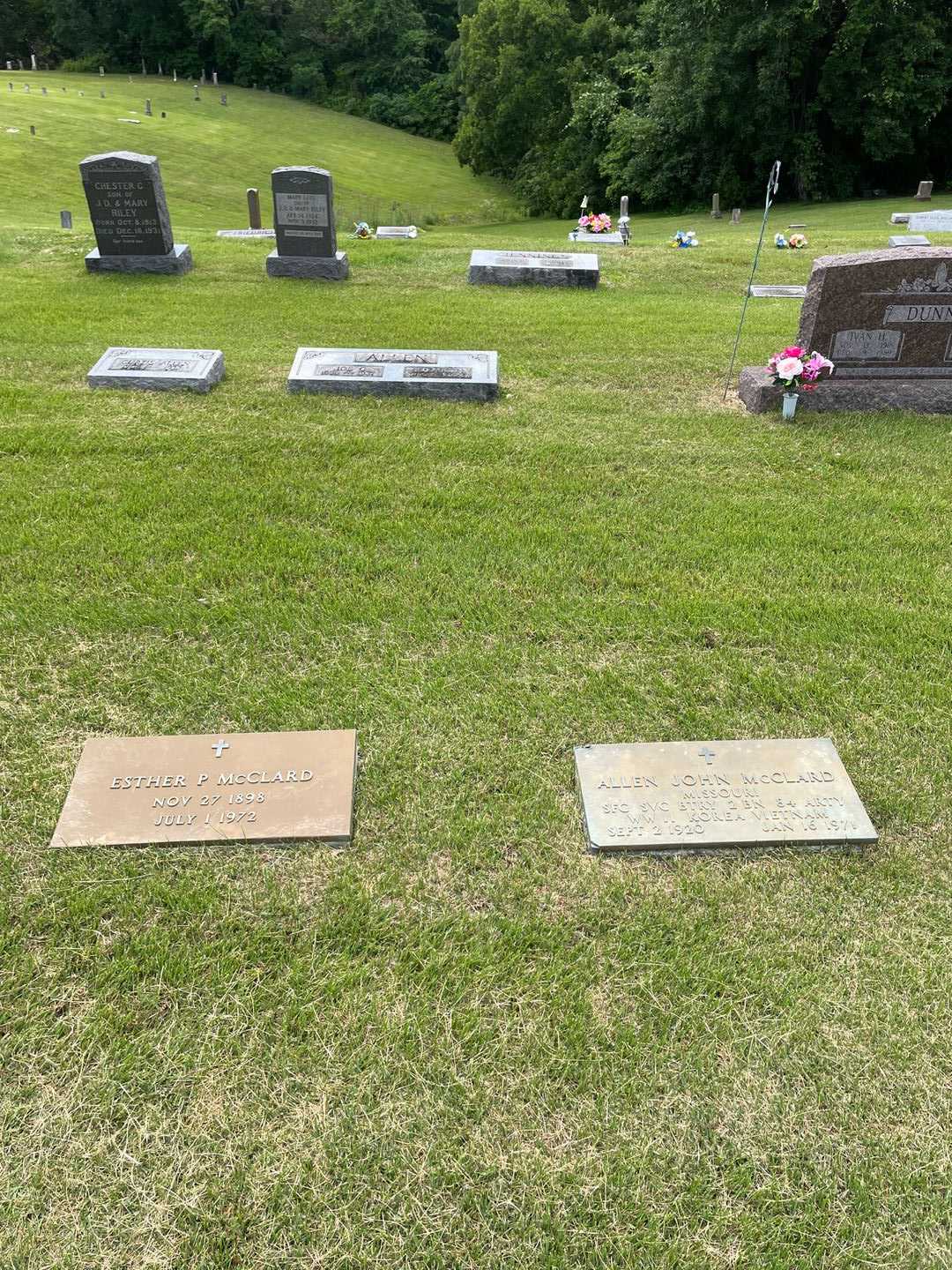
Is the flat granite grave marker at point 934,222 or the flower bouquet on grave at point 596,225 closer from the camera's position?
the flat granite grave marker at point 934,222

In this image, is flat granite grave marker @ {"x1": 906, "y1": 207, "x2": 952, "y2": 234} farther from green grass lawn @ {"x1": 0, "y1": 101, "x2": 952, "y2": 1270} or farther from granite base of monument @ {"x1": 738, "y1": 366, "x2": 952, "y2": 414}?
green grass lawn @ {"x1": 0, "y1": 101, "x2": 952, "y2": 1270}

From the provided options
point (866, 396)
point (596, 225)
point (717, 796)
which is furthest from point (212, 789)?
point (596, 225)

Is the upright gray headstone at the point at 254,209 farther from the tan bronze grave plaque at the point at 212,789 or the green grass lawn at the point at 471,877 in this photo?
the tan bronze grave plaque at the point at 212,789

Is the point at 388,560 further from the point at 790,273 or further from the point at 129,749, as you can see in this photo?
the point at 790,273

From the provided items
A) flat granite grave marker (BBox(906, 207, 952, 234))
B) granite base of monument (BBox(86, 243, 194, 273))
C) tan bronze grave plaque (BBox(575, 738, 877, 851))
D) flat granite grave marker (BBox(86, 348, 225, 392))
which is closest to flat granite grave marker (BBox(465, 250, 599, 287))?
granite base of monument (BBox(86, 243, 194, 273))

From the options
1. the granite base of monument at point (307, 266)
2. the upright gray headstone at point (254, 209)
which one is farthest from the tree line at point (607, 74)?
the granite base of monument at point (307, 266)

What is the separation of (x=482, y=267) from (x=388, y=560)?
9266 mm

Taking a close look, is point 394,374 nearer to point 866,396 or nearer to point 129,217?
point 866,396

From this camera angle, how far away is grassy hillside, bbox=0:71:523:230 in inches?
1084

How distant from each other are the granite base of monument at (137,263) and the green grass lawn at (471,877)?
6.15 m

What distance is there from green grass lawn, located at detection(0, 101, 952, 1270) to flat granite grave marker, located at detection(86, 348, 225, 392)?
399 mm

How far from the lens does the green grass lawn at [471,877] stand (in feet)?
8.02

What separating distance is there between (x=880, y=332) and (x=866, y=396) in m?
0.60

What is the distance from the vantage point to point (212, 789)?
3631 millimetres
